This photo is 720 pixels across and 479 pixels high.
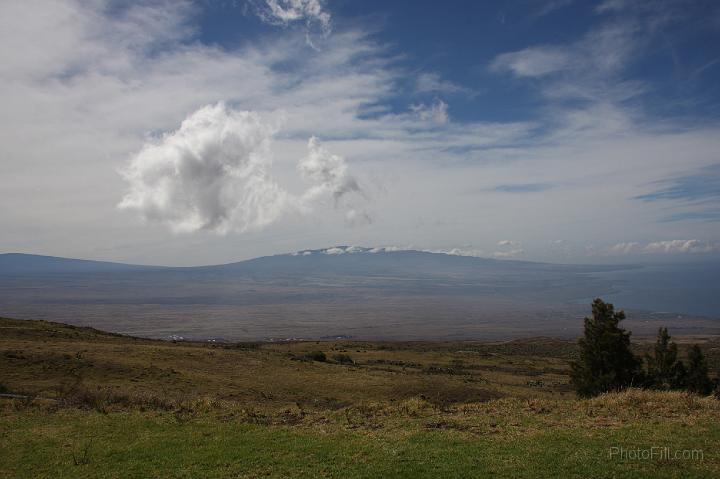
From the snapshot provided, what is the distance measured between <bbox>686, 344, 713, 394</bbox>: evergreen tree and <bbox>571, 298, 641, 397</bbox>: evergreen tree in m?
2.85

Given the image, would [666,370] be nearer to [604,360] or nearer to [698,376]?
[698,376]

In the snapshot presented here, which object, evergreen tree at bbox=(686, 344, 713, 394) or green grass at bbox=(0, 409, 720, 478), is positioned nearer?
green grass at bbox=(0, 409, 720, 478)

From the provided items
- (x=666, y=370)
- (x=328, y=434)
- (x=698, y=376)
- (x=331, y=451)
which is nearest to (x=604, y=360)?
(x=666, y=370)

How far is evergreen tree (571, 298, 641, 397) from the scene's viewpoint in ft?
69.6

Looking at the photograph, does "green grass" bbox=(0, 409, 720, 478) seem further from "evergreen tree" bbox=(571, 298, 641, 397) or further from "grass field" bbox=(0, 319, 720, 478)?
"evergreen tree" bbox=(571, 298, 641, 397)

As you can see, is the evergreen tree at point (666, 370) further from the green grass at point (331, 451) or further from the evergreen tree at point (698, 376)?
the green grass at point (331, 451)

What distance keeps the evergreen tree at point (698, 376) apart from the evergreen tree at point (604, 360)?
2.85m

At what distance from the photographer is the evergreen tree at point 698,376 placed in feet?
73.0

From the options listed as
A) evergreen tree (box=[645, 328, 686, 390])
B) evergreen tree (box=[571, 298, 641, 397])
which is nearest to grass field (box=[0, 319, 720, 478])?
evergreen tree (box=[571, 298, 641, 397])

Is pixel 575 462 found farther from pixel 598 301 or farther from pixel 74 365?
pixel 74 365

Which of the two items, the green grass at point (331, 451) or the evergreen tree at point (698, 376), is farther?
the evergreen tree at point (698, 376)

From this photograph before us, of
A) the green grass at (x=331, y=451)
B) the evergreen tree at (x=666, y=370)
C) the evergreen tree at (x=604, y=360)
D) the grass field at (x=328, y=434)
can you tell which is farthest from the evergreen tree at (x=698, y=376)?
the green grass at (x=331, y=451)

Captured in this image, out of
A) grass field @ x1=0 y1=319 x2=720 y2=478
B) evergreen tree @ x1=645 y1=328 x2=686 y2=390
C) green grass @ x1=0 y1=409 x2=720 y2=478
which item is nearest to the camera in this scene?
green grass @ x1=0 y1=409 x2=720 y2=478

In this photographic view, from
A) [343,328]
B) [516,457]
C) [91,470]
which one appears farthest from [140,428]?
[343,328]
